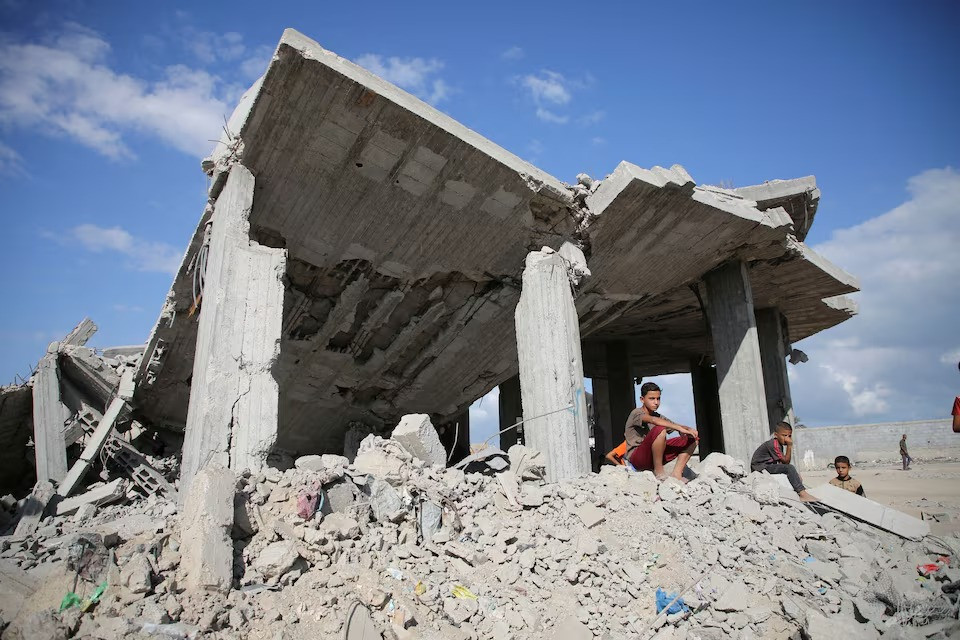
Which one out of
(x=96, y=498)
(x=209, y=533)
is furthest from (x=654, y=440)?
(x=96, y=498)

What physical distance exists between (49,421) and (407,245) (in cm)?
575

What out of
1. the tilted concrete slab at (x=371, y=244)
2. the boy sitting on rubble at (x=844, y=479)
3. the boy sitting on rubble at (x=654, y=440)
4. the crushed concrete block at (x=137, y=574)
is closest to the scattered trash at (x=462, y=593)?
the crushed concrete block at (x=137, y=574)

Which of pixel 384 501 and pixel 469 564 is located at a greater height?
pixel 384 501

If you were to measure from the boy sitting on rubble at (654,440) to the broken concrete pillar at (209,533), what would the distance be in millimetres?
4050

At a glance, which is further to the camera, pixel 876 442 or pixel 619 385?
pixel 876 442

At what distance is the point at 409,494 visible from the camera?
→ 5.23 metres

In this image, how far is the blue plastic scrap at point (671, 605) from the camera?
4602 millimetres

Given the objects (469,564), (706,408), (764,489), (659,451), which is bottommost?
(469,564)

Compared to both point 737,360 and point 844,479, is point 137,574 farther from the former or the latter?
point 737,360

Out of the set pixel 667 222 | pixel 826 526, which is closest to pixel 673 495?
pixel 826 526

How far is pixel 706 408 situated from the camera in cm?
1709

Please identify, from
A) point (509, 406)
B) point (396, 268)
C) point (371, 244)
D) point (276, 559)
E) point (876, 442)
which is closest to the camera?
point (276, 559)

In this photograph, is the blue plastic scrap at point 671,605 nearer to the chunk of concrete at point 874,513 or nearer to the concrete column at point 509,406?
the chunk of concrete at point 874,513

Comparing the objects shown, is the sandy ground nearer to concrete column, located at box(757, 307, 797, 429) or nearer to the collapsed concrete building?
concrete column, located at box(757, 307, 797, 429)
